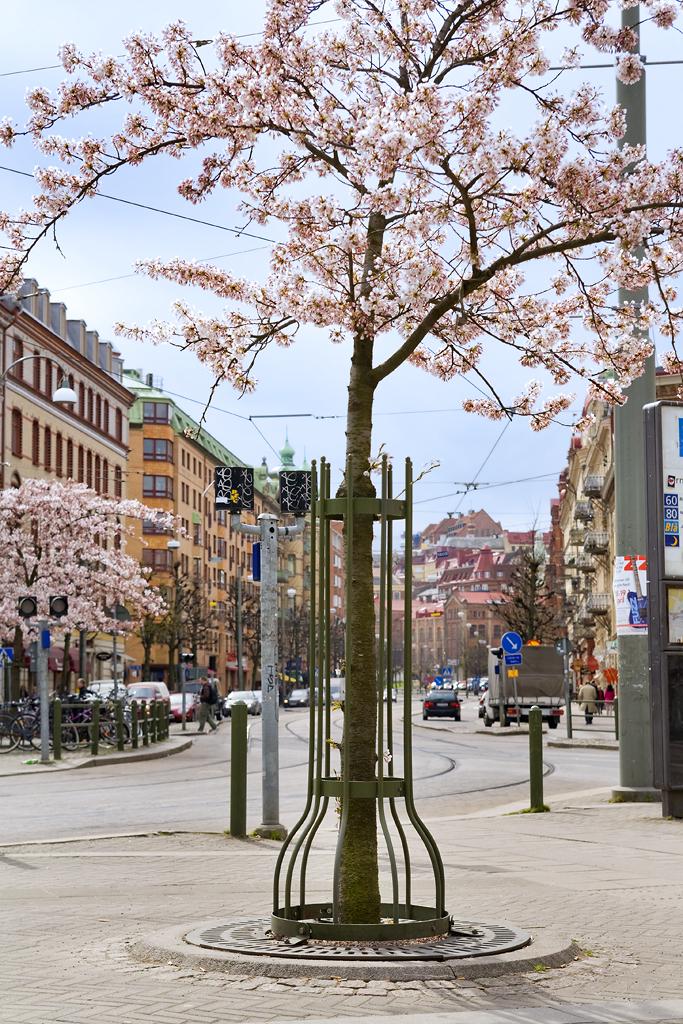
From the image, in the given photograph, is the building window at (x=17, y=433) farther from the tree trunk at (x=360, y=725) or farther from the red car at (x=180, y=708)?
the tree trunk at (x=360, y=725)

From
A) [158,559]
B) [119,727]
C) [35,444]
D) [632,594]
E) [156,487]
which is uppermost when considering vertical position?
[156,487]

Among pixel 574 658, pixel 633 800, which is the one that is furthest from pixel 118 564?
pixel 574 658

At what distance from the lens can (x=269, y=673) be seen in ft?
50.1

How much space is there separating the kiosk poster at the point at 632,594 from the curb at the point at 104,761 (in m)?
12.6

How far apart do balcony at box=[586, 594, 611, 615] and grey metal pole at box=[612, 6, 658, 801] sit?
74548mm

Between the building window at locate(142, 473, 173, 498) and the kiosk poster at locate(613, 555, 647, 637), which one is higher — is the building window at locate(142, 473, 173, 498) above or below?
above

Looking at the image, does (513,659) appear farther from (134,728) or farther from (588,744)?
(134,728)

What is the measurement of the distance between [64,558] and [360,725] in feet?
149

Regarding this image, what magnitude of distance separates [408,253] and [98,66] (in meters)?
2.06

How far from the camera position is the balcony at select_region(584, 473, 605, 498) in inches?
3728

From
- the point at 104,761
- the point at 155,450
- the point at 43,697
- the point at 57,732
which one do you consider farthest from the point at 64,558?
the point at 155,450

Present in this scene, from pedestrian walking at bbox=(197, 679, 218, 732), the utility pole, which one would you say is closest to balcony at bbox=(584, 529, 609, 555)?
pedestrian walking at bbox=(197, 679, 218, 732)

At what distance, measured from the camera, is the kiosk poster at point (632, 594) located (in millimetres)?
17797

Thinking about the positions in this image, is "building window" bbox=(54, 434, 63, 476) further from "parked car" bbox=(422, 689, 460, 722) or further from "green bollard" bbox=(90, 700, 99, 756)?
"green bollard" bbox=(90, 700, 99, 756)
